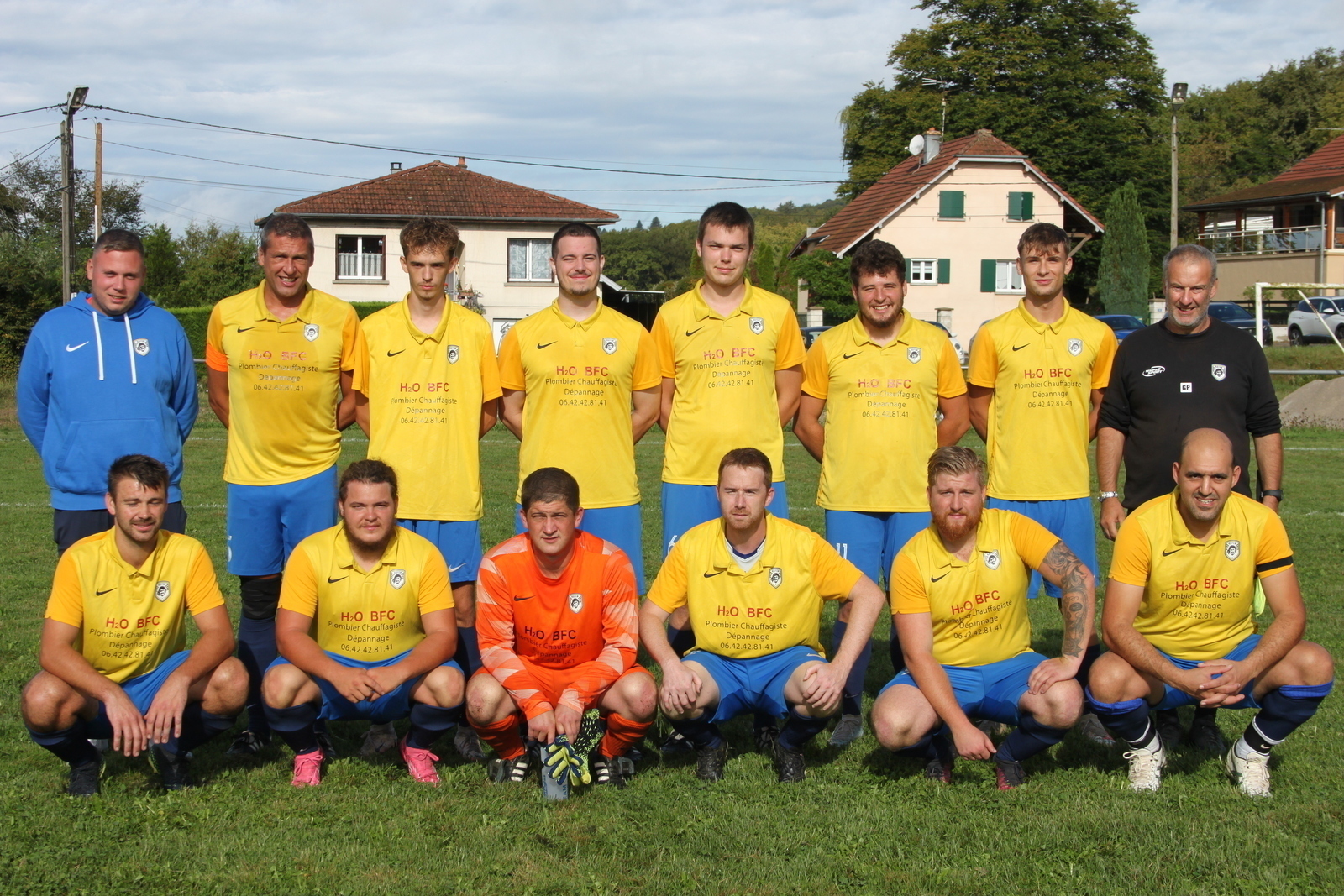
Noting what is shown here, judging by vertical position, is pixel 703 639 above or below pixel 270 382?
below

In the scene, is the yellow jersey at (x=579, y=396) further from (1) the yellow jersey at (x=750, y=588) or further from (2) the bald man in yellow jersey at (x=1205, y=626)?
(2) the bald man in yellow jersey at (x=1205, y=626)

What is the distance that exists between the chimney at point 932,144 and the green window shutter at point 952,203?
1798mm

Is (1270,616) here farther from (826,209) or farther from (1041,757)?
(826,209)

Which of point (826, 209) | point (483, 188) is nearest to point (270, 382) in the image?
point (483, 188)

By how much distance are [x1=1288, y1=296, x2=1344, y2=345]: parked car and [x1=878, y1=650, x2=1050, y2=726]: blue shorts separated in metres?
28.4

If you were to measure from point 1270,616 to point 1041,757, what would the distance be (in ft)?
10.4

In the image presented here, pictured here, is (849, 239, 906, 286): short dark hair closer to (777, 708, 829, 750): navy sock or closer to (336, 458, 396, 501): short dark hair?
(777, 708, 829, 750): navy sock

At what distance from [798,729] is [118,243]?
336 centimetres

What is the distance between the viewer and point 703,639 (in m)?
4.65

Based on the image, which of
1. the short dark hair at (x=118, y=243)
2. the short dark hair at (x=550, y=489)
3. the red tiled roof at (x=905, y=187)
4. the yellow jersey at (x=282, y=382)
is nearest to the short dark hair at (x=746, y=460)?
the short dark hair at (x=550, y=489)

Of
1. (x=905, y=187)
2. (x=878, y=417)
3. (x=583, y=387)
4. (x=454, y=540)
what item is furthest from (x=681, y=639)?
(x=905, y=187)

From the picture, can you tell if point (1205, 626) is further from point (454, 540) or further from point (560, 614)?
point (454, 540)

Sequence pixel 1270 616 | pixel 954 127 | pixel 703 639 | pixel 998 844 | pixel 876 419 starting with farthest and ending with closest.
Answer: pixel 954 127
pixel 1270 616
pixel 876 419
pixel 703 639
pixel 998 844

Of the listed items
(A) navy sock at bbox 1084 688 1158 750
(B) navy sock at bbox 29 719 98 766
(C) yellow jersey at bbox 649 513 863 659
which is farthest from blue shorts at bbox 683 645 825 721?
(B) navy sock at bbox 29 719 98 766
